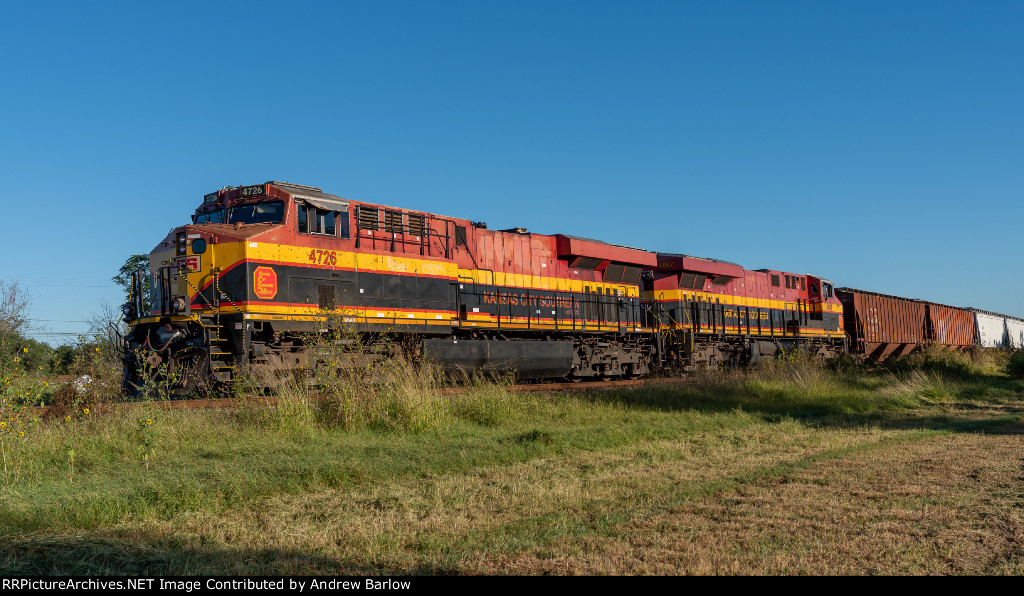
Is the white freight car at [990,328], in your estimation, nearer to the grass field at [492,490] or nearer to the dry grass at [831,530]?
the grass field at [492,490]

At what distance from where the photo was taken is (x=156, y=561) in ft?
14.5

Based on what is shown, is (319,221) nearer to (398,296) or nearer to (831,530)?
(398,296)

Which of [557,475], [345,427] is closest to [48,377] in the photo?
[345,427]

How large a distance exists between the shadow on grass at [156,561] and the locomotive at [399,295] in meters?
4.55

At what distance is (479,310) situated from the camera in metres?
17.7

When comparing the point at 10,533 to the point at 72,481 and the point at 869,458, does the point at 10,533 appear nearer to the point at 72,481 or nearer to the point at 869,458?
the point at 72,481

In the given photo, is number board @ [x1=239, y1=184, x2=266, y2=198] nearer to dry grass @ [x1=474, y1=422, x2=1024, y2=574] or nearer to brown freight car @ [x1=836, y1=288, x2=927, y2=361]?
dry grass @ [x1=474, y1=422, x2=1024, y2=574]

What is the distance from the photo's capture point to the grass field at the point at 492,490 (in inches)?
176

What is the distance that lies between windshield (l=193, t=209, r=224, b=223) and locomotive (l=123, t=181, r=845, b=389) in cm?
3

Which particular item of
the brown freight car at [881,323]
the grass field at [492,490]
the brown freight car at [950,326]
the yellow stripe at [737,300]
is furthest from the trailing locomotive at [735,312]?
the grass field at [492,490]

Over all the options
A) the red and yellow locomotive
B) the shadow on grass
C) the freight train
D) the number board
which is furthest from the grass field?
the number board

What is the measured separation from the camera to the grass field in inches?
176

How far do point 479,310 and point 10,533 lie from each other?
1323cm

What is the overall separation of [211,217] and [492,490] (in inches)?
412
